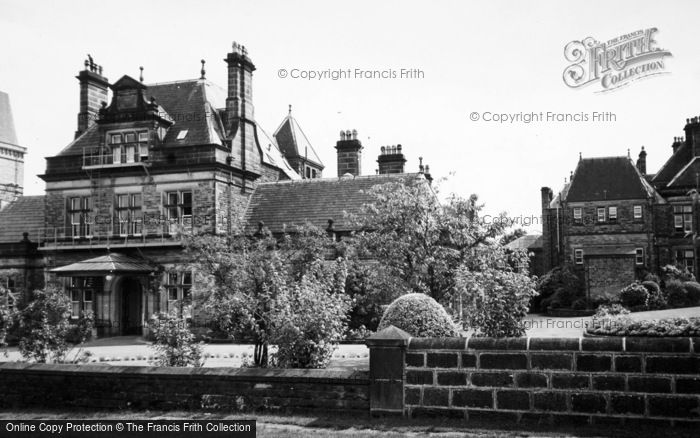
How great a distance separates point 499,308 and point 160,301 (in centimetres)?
2399

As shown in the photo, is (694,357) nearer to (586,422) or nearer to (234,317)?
(586,422)

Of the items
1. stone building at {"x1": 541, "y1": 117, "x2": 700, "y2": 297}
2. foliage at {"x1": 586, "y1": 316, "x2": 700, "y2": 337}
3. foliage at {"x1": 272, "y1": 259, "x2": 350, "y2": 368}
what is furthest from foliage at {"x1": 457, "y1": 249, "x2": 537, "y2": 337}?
stone building at {"x1": 541, "y1": 117, "x2": 700, "y2": 297}

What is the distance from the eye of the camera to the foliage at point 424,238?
70.3ft

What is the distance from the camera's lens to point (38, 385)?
12.4 m

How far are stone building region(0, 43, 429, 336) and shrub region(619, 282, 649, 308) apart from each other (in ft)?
46.5

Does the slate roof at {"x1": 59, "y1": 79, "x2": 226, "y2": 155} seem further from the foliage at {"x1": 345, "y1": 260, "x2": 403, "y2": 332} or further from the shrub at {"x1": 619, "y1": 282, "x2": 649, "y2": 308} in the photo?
the shrub at {"x1": 619, "y1": 282, "x2": 649, "y2": 308}

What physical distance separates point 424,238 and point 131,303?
1768 centimetres

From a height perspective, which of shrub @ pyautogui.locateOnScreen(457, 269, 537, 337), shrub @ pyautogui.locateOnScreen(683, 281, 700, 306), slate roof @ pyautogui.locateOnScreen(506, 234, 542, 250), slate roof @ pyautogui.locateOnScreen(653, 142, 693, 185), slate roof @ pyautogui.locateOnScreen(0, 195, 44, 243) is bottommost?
shrub @ pyautogui.locateOnScreen(683, 281, 700, 306)

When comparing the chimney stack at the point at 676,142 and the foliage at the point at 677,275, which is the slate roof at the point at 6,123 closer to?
the foliage at the point at 677,275

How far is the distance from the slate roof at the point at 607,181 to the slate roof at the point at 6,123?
50.4 m

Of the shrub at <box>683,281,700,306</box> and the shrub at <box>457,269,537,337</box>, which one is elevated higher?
the shrub at <box>457,269,537,337</box>

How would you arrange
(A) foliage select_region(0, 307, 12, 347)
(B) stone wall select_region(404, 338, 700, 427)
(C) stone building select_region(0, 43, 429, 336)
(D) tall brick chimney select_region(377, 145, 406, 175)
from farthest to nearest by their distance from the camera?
(D) tall brick chimney select_region(377, 145, 406, 175), (C) stone building select_region(0, 43, 429, 336), (A) foliage select_region(0, 307, 12, 347), (B) stone wall select_region(404, 338, 700, 427)

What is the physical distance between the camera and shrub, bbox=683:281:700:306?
122 feet

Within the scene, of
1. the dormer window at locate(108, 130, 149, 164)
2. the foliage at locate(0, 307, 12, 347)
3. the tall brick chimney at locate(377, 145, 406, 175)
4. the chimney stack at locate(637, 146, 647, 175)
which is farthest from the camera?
the chimney stack at locate(637, 146, 647, 175)
